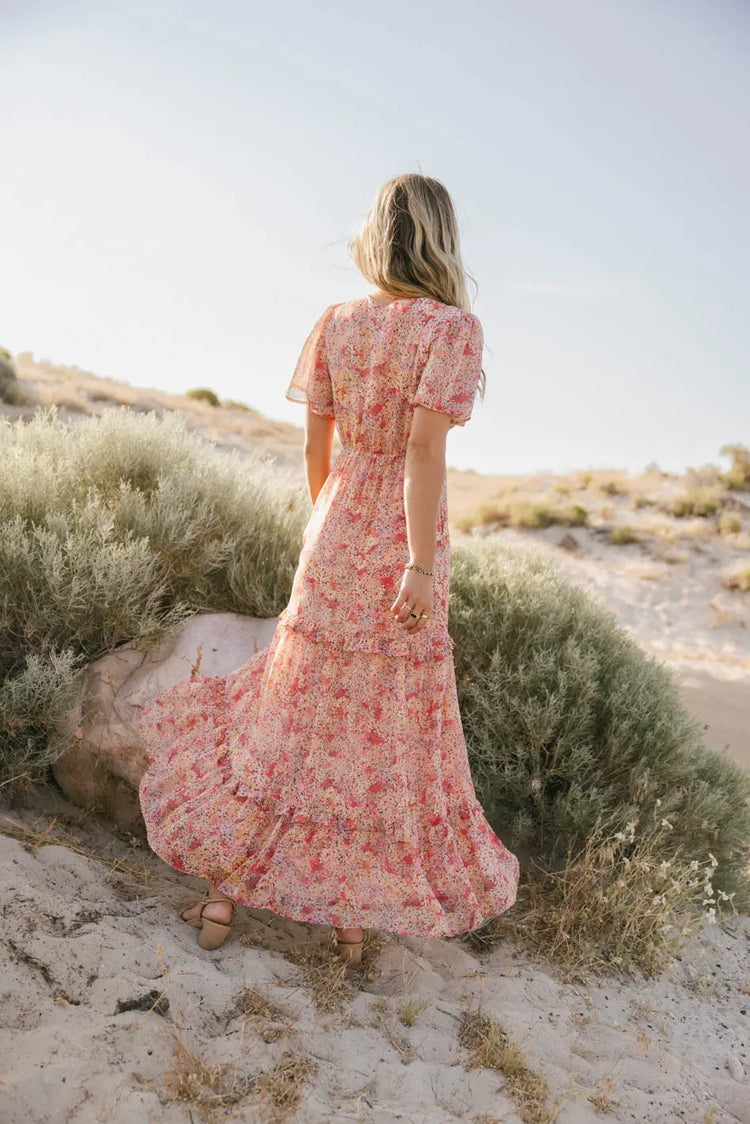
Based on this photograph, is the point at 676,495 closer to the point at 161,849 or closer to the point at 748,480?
the point at 748,480

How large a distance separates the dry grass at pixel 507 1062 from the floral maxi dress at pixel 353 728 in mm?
292

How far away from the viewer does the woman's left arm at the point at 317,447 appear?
9.77ft

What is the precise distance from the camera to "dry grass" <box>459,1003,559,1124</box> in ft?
7.51

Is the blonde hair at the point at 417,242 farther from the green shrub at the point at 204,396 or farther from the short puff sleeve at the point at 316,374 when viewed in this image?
the green shrub at the point at 204,396

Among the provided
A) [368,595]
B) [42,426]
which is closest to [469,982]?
[368,595]

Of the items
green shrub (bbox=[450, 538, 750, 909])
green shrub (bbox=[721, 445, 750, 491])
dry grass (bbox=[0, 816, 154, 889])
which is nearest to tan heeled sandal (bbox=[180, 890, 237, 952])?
dry grass (bbox=[0, 816, 154, 889])

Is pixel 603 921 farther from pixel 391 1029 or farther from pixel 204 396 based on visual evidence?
pixel 204 396

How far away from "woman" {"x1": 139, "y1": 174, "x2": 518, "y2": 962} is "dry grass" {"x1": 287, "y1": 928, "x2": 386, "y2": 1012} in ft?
0.24

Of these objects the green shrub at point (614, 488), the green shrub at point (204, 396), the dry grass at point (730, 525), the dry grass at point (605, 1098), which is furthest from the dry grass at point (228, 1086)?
the green shrub at point (204, 396)

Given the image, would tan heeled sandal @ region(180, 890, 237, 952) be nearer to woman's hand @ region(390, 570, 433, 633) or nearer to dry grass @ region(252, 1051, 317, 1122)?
dry grass @ region(252, 1051, 317, 1122)

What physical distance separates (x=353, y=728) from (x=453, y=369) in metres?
1.21

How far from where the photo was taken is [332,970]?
8.86ft

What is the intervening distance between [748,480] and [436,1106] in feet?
70.7

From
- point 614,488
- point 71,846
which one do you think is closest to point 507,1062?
point 71,846
